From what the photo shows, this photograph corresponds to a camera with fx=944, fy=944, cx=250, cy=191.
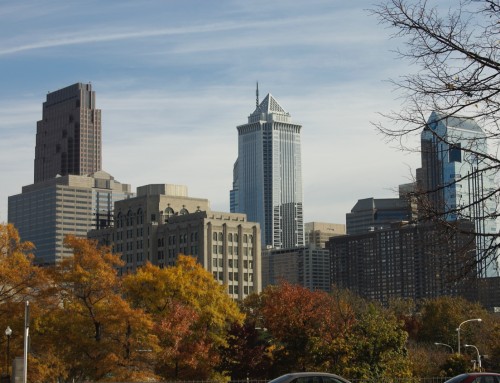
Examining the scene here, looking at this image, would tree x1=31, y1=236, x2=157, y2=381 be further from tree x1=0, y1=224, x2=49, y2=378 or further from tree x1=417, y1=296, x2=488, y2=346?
tree x1=417, y1=296, x2=488, y2=346

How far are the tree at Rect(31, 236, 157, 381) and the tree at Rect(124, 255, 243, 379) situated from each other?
6.39m

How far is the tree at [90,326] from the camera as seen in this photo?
6253cm

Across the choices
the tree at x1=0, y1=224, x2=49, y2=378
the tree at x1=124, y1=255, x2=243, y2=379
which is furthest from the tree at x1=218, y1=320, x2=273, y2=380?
the tree at x1=0, y1=224, x2=49, y2=378

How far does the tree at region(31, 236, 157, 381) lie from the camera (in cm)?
6253

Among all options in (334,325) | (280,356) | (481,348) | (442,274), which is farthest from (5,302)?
(481,348)

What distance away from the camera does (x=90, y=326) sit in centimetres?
6356

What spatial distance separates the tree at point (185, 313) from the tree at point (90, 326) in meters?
6.39

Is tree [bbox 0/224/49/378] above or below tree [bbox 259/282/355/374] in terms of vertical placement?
above

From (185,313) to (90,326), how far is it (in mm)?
12213

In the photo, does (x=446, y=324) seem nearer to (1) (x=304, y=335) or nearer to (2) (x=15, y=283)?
(1) (x=304, y=335)

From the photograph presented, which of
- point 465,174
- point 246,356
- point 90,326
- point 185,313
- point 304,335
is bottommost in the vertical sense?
point 246,356

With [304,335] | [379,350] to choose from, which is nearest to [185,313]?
[304,335]

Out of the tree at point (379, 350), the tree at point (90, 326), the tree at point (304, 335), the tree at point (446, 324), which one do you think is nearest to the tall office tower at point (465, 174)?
the tree at point (379, 350)

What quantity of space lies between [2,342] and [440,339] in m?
75.0
